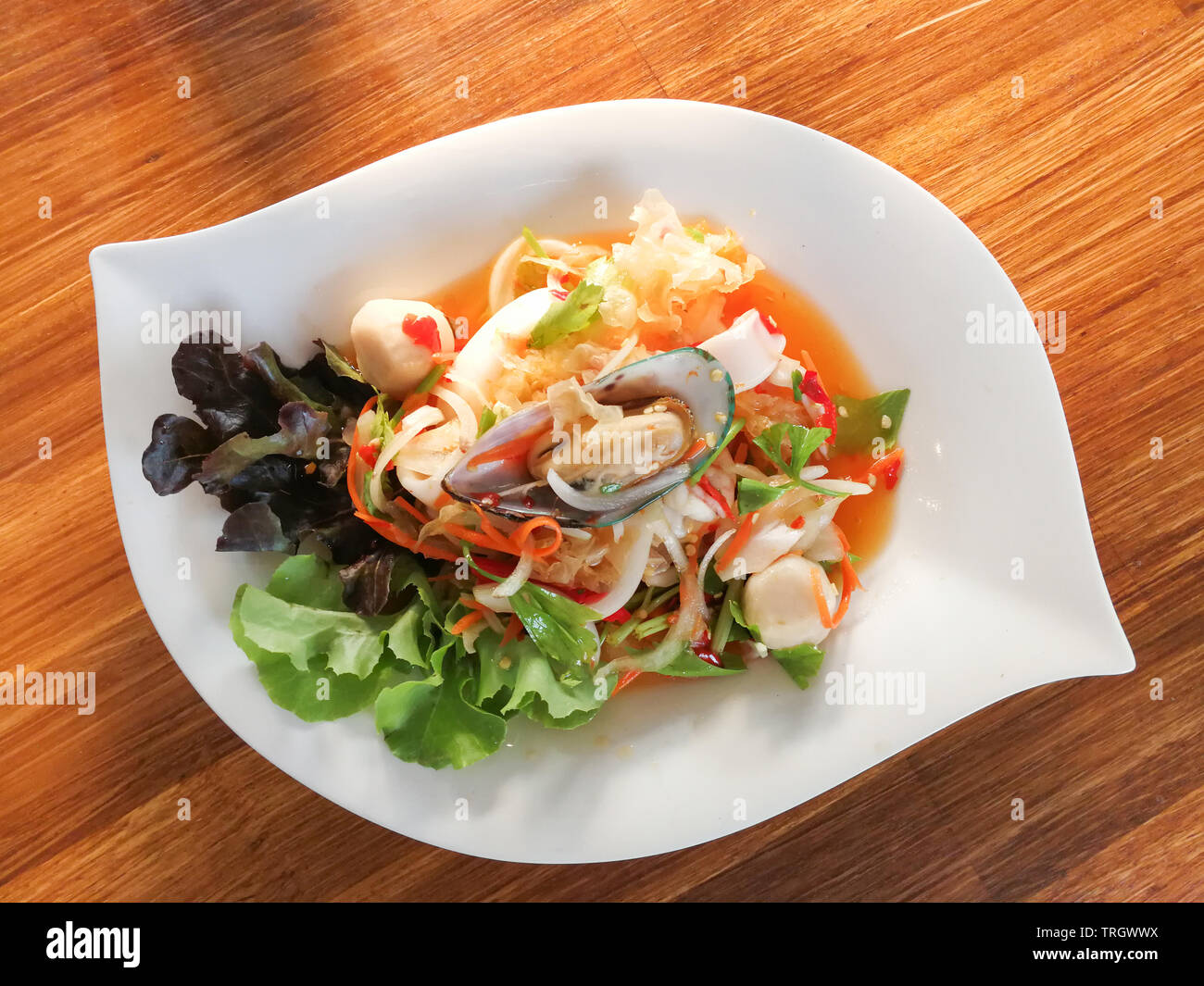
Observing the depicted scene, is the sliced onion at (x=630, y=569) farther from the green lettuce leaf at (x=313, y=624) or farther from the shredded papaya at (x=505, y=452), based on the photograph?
the green lettuce leaf at (x=313, y=624)

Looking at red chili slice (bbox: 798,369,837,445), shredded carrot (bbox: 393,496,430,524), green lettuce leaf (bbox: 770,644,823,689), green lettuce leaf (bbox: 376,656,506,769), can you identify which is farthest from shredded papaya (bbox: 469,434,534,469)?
green lettuce leaf (bbox: 770,644,823,689)

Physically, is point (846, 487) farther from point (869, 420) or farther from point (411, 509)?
point (411, 509)

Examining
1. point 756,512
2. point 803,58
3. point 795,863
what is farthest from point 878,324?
point 795,863

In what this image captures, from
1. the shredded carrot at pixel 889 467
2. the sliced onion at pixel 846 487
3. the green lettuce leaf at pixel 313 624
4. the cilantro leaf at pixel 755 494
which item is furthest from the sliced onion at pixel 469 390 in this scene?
the shredded carrot at pixel 889 467

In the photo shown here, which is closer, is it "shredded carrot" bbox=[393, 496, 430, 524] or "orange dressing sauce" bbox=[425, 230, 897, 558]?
"shredded carrot" bbox=[393, 496, 430, 524]

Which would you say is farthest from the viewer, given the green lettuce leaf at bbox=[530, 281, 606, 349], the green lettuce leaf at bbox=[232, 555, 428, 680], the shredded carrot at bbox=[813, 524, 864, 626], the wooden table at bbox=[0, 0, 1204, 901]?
the wooden table at bbox=[0, 0, 1204, 901]

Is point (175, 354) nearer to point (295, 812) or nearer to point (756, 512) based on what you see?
point (295, 812)

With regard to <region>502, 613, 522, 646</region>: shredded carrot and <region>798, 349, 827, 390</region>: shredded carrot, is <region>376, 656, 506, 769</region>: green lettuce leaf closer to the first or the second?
<region>502, 613, 522, 646</region>: shredded carrot
